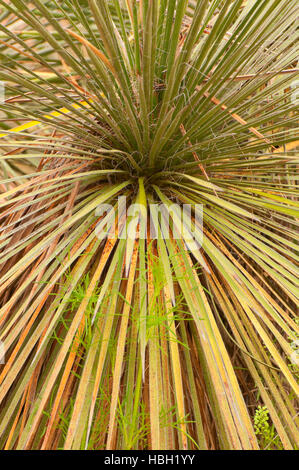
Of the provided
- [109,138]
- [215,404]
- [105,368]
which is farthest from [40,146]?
[215,404]

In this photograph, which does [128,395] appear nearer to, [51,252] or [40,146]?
[51,252]

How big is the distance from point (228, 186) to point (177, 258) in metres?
0.30

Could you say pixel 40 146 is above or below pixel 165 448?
above

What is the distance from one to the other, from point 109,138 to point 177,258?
36cm

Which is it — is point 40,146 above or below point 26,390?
above

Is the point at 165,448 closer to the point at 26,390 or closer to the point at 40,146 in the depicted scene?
the point at 26,390

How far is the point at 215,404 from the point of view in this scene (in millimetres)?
748

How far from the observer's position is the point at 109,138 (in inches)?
38.9

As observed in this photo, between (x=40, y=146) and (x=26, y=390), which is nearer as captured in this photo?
(x=26, y=390)

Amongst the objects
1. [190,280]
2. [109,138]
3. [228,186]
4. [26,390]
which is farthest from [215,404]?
[109,138]

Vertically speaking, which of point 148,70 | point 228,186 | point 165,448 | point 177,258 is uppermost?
point 148,70
